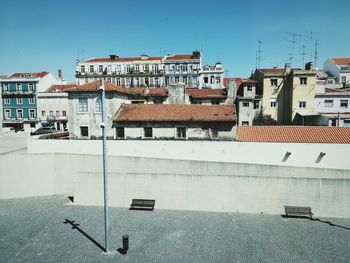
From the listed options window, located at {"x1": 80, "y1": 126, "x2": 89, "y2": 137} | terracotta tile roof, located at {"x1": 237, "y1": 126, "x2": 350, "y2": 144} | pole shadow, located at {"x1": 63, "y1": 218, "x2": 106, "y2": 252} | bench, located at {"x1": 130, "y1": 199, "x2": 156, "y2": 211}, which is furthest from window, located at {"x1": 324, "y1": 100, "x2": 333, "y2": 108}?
pole shadow, located at {"x1": 63, "y1": 218, "x2": 106, "y2": 252}

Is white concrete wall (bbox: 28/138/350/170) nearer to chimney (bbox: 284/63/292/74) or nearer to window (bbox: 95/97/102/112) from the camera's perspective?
window (bbox: 95/97/102/112)

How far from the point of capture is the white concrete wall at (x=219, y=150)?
22.0 meters

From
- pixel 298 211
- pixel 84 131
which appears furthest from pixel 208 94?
pixel 298 211

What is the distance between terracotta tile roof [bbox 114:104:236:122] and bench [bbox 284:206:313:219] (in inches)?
412

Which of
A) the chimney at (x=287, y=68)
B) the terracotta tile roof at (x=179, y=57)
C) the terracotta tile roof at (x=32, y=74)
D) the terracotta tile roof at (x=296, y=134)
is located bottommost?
the terracotta tile roof at (x=296, y=134)

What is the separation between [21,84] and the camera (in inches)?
2098

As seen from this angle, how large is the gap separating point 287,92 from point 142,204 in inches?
1249

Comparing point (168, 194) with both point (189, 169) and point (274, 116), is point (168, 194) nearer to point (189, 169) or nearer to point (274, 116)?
point (189, 169)

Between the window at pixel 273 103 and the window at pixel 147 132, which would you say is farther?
the window at pixel 273 103

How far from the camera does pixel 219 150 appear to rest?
23.0 meters

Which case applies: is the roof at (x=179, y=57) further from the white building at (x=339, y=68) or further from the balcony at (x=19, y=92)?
the white building at (x=339, y=68)

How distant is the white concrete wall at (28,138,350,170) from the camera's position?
22.0 m

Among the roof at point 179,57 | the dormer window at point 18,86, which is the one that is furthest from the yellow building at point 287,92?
the dormer window at point 18,86

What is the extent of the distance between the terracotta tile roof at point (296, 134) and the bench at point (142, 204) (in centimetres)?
1146
